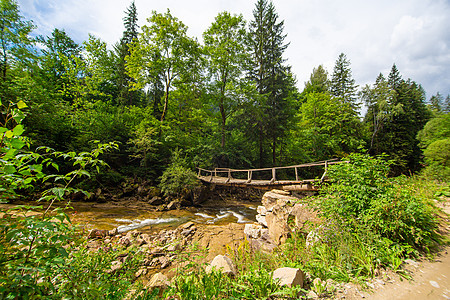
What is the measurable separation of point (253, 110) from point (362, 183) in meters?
11.5

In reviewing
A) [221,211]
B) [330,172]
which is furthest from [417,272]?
[221,211]

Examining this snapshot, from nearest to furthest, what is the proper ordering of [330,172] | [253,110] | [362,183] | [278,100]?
1. [362,183]
2. [330,172]
3. [253,110]
4. [278,100]

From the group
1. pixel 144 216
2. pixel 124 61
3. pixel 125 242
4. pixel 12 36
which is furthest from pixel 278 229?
pixel 124 61

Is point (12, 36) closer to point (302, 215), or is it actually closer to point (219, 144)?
point (219, 144)

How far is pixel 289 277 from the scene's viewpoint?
8.83 feet

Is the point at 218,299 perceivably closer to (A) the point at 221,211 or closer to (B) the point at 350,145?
(A) the point at 221,211

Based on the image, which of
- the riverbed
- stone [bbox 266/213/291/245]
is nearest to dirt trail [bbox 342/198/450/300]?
stone [bbox 266/213/291/245]

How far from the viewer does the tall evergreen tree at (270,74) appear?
1518 centimetres

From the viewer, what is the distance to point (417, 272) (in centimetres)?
267

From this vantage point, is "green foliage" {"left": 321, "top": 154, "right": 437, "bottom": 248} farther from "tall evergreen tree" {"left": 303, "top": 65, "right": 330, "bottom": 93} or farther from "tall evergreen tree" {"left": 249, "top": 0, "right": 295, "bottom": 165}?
"tall evergreen tree" {"left": 303, "top": 65, "right": 330, "bottom": 93}

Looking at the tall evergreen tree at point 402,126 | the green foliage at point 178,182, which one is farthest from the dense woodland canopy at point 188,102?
the tall evergreen tree at point 402,126

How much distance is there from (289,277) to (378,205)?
2.16 m

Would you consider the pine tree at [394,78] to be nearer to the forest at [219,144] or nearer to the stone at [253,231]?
the forest at [219,144]

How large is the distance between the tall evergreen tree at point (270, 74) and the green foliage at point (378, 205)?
11191mm
